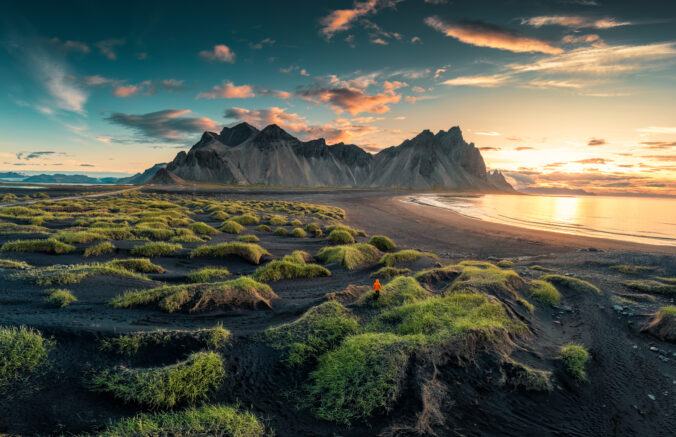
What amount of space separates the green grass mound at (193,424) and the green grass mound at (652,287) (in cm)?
1621

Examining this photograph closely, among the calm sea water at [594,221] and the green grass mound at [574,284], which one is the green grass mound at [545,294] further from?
the calm sea water at [594,221]

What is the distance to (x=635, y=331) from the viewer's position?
8516 millimetres

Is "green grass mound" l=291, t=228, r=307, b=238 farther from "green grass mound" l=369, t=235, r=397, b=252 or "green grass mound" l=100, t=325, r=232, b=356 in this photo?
"green grass mound" l=100, t=325, r=232, b=356

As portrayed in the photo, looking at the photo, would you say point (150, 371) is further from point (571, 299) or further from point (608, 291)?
point (608, 291)

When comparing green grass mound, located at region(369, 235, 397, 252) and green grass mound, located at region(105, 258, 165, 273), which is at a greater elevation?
green grass mound, located at region(105, 258, 165, 273)

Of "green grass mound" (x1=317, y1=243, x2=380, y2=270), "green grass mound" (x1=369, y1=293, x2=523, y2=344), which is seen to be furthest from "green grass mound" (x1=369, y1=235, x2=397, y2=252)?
"green grass mound" (x1=369, y1=293, x2=523, y2=344)

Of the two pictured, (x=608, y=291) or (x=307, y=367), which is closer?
(x=307, y=367)

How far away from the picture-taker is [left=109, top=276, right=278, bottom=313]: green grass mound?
298 inches

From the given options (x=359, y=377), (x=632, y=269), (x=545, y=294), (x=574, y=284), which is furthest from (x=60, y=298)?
(x=632, y=269)

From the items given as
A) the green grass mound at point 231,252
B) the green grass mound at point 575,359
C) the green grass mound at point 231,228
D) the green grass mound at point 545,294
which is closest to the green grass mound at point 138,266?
the green grass mound at point 231,252

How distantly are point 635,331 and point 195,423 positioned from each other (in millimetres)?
11643

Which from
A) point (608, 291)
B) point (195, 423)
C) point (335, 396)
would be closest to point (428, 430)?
point (335, 396)

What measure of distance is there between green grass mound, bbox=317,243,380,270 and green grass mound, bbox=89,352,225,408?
9689 mm

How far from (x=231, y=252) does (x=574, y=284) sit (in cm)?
1534
